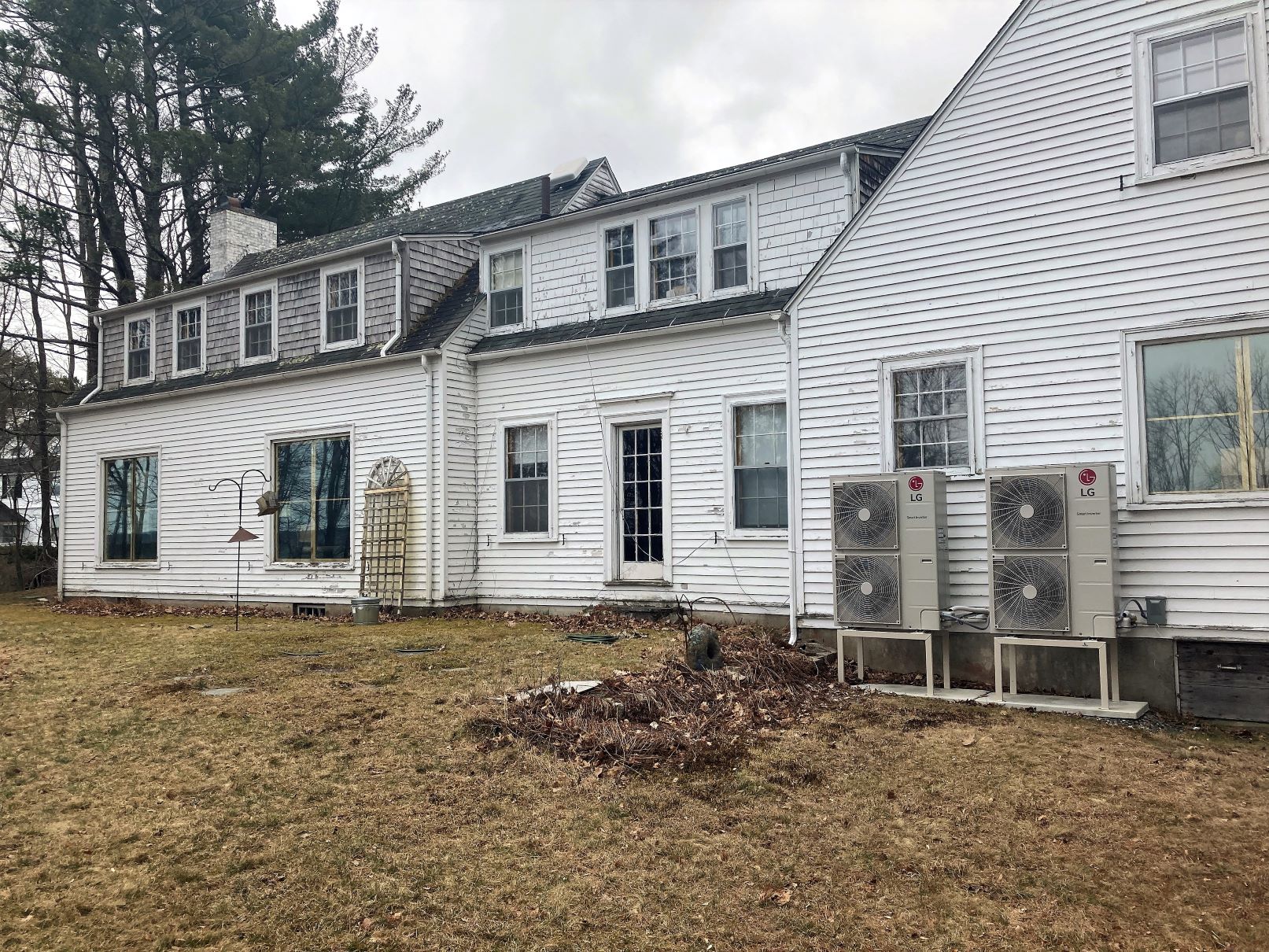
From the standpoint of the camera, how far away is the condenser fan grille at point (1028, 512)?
7.73 meters

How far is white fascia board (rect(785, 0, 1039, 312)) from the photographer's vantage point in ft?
29.0

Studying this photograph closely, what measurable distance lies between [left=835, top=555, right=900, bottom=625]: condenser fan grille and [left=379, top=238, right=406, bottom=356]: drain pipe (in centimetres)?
909

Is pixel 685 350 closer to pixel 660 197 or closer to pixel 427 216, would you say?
pixel 660 197

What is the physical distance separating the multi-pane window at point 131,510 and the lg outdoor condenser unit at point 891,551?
48.9 ft

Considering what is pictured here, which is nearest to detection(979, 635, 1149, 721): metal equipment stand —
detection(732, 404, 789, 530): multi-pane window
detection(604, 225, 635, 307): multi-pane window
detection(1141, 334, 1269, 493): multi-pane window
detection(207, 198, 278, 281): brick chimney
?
detection(1141, 334, 1269, 493): multi-pane window

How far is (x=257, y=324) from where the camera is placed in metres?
17.5

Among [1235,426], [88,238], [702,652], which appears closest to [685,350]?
[702,652]

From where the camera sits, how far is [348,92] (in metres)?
29.8

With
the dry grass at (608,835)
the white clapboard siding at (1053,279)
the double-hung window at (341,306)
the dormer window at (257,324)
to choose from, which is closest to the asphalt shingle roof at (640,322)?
the white clapboard siding at (1053,279)

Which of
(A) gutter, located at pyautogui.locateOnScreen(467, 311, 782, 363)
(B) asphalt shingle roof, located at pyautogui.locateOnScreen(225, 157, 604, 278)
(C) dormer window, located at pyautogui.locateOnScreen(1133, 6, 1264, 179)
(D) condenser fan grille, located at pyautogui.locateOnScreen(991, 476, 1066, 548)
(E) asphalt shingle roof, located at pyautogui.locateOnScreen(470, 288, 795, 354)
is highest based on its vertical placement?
(B) asphalt shingle roof, located at pyautogui.locateOnScreen(225, 157, 604, 278)

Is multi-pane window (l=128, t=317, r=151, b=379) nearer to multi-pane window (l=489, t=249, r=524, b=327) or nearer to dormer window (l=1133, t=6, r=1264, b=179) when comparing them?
multi-pane window (l=489, t=249, r=524, b=327)

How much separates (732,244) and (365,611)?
294 inches

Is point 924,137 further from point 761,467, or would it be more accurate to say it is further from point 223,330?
point 223,330

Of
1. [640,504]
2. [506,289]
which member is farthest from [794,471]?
[506,289]
